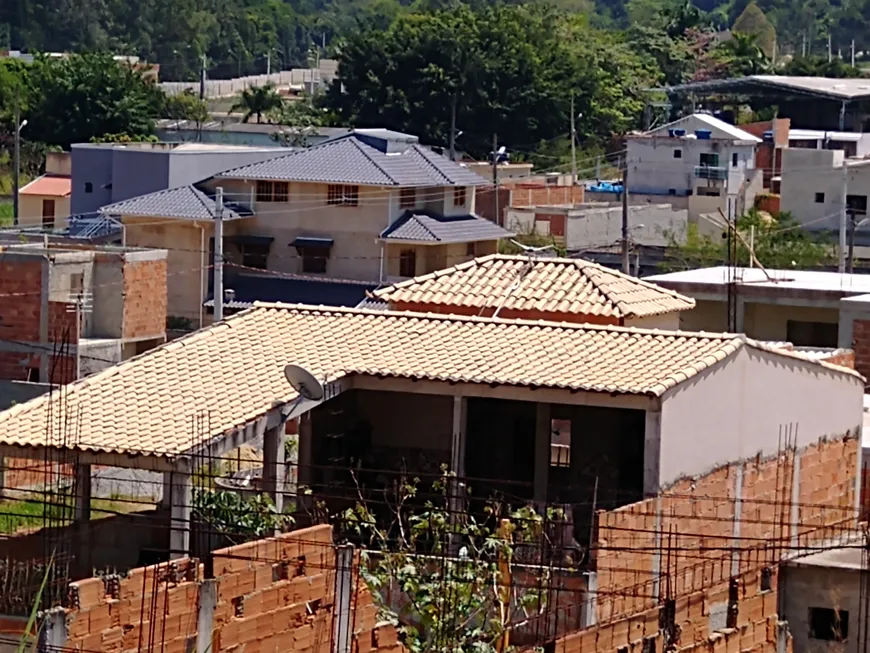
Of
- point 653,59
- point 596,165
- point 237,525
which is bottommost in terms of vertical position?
point 237,525

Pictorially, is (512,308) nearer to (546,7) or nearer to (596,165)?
(596,165)

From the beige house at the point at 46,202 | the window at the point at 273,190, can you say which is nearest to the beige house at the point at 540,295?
the window at the point at 273,190

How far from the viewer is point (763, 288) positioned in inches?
870

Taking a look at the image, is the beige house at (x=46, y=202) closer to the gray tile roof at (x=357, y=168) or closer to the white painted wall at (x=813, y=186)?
the gray tile roof at (x=357, y=168)

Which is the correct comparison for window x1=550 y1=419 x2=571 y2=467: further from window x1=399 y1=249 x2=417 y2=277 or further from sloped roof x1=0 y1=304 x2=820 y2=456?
window x1=399 y1=249 x2=417 y2=277

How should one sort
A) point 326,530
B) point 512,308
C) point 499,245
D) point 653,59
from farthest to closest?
point 653,59 → point 499,245 → point 512,308 → point 326,530

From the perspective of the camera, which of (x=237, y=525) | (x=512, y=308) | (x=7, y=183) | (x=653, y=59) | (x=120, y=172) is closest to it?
(x=237, y=525)

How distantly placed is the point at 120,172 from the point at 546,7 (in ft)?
121

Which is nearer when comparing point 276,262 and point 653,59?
point 276,262

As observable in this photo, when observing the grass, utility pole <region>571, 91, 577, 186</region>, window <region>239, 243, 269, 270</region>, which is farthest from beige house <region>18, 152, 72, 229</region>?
the grass

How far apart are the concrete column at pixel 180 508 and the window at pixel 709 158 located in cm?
3332

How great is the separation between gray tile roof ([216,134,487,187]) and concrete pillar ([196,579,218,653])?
76.7 feet

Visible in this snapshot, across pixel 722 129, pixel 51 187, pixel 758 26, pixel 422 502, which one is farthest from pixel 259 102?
pixel 758 26

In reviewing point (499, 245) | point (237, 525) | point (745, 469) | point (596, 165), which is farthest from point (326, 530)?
point (596, 165)
